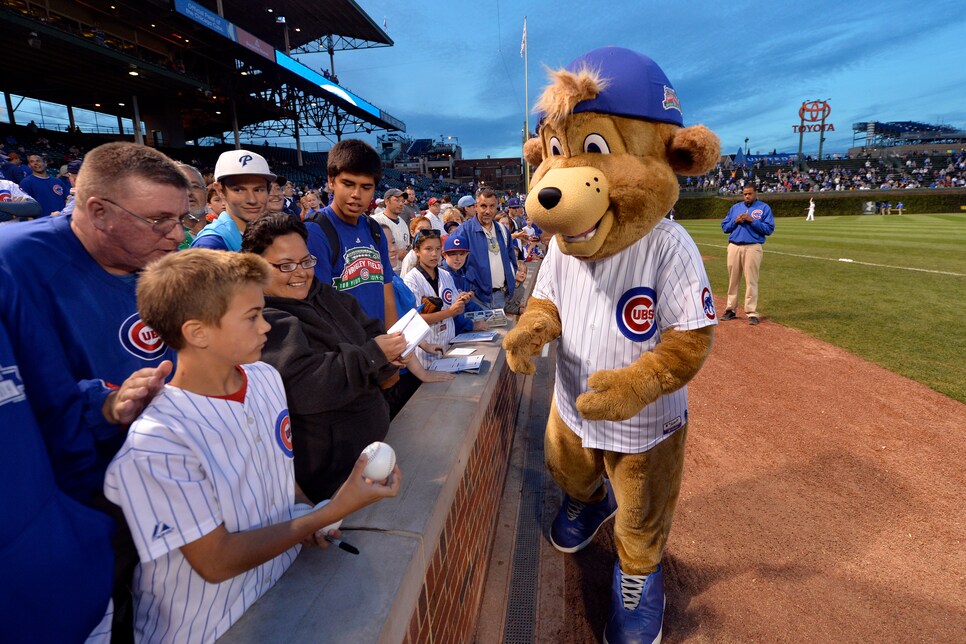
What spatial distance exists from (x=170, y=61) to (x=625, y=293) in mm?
27039

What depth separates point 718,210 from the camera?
35344 mm

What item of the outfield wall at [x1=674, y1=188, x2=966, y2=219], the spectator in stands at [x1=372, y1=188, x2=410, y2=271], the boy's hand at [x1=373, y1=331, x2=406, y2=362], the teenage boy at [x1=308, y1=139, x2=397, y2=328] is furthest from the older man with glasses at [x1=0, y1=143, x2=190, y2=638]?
the outfield wall at [x1=674, y1=188, x2=966, y2=219]

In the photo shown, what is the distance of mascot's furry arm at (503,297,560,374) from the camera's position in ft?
7.63

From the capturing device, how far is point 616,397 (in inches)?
75.2

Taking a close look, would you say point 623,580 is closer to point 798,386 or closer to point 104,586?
point 104,586

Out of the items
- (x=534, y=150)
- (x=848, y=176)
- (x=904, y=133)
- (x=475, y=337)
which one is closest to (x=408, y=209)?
(x=475, y=337)

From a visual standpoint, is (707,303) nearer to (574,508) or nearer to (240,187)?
(574,508)

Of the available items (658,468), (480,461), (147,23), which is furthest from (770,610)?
(147,23)

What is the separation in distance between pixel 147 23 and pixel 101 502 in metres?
25.4

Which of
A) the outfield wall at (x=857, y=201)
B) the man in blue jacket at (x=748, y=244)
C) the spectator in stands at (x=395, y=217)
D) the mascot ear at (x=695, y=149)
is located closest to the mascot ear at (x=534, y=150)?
the mascot ear at (x=695, y=149)

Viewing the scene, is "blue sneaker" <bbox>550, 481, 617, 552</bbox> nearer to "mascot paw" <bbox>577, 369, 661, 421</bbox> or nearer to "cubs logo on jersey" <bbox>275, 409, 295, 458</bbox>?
"mascot paw" <bbox>577, 369, 661, 421</bbox>

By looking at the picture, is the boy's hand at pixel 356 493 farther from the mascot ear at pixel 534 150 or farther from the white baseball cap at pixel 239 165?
the white baseball cap at pixel 239 165

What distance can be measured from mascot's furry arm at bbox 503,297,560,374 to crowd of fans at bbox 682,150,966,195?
1799 inches

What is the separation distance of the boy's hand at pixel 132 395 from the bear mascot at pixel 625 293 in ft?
4.75
